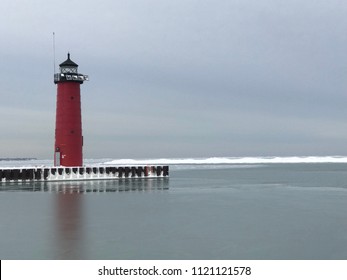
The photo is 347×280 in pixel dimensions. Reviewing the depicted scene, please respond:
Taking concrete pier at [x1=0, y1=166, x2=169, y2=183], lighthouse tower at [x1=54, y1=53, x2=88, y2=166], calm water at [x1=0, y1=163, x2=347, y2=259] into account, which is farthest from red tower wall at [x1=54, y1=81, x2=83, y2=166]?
calm water at [x1=0, y1=163, x2=347, y2=259]

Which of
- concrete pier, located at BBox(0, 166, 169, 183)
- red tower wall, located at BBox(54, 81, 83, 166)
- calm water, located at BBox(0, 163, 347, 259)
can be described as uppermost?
red tower wall, located at BBox(54, 81, 83, 166)

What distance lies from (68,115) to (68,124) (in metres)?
0.85

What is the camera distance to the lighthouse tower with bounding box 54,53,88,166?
42875mm

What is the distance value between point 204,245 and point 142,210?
331 inches

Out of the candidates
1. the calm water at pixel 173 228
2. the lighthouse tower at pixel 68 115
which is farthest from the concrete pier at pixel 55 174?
the calm water at pixel 173 228

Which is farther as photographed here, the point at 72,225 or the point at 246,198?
the point at 246,198

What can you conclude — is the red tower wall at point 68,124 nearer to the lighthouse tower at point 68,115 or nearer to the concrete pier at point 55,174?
the lighthouse tower at point 68,115

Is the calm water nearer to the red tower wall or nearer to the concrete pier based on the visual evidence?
the red tower wall

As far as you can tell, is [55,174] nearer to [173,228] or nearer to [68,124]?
[68,124]

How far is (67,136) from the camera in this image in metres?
43.1

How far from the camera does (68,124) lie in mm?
42938

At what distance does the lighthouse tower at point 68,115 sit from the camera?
4288 cm
